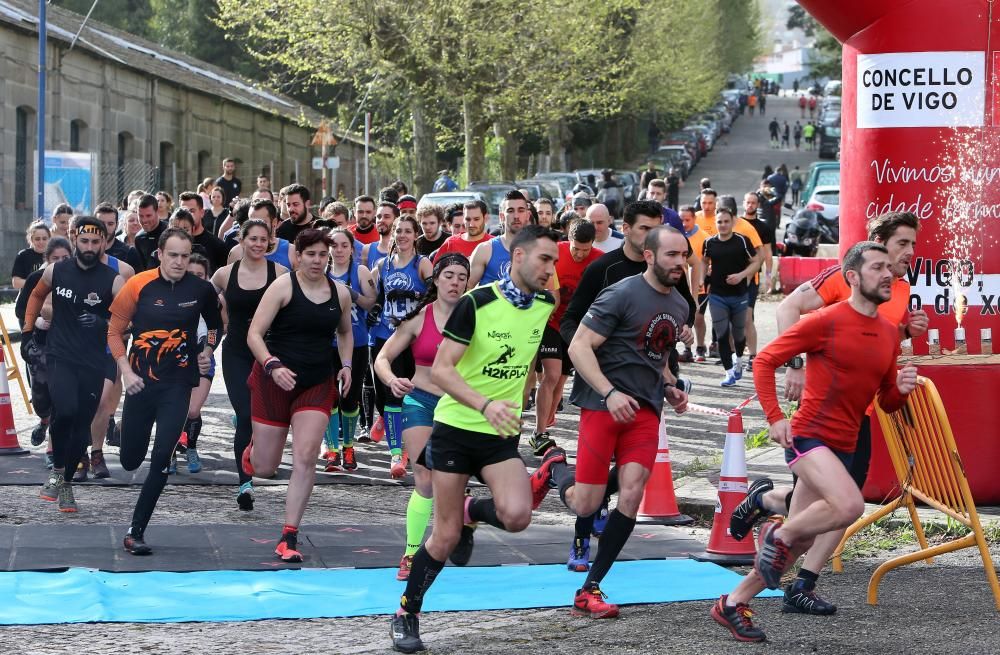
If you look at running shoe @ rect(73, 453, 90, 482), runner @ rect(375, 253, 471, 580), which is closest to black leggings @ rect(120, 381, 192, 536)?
runner @ rect(375, 253, 471, 580)

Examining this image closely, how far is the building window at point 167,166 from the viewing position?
149 ft

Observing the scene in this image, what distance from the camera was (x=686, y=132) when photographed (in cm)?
7550

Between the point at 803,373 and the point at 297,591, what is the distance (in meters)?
2.76

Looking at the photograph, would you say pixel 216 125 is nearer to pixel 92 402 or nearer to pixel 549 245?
pixel 92 402

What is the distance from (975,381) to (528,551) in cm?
317

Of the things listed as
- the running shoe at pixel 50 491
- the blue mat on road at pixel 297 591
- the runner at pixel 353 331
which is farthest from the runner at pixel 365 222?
the blue mat on road at pixel 297 591

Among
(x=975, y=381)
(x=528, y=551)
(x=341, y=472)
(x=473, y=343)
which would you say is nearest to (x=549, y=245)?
(x=473, y=343)

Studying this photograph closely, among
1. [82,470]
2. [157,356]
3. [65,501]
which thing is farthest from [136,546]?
[82,470]

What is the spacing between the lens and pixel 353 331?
1175 centimetres

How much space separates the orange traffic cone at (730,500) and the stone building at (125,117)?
75.0 feet

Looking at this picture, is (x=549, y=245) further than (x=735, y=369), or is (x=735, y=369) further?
(x=735, y=369)

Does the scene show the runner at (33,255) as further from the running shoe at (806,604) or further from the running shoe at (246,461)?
the running shoe at (806,604)

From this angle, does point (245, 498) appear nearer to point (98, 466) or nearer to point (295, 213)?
point (98, 466)

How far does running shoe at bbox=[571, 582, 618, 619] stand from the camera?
23.2ft
